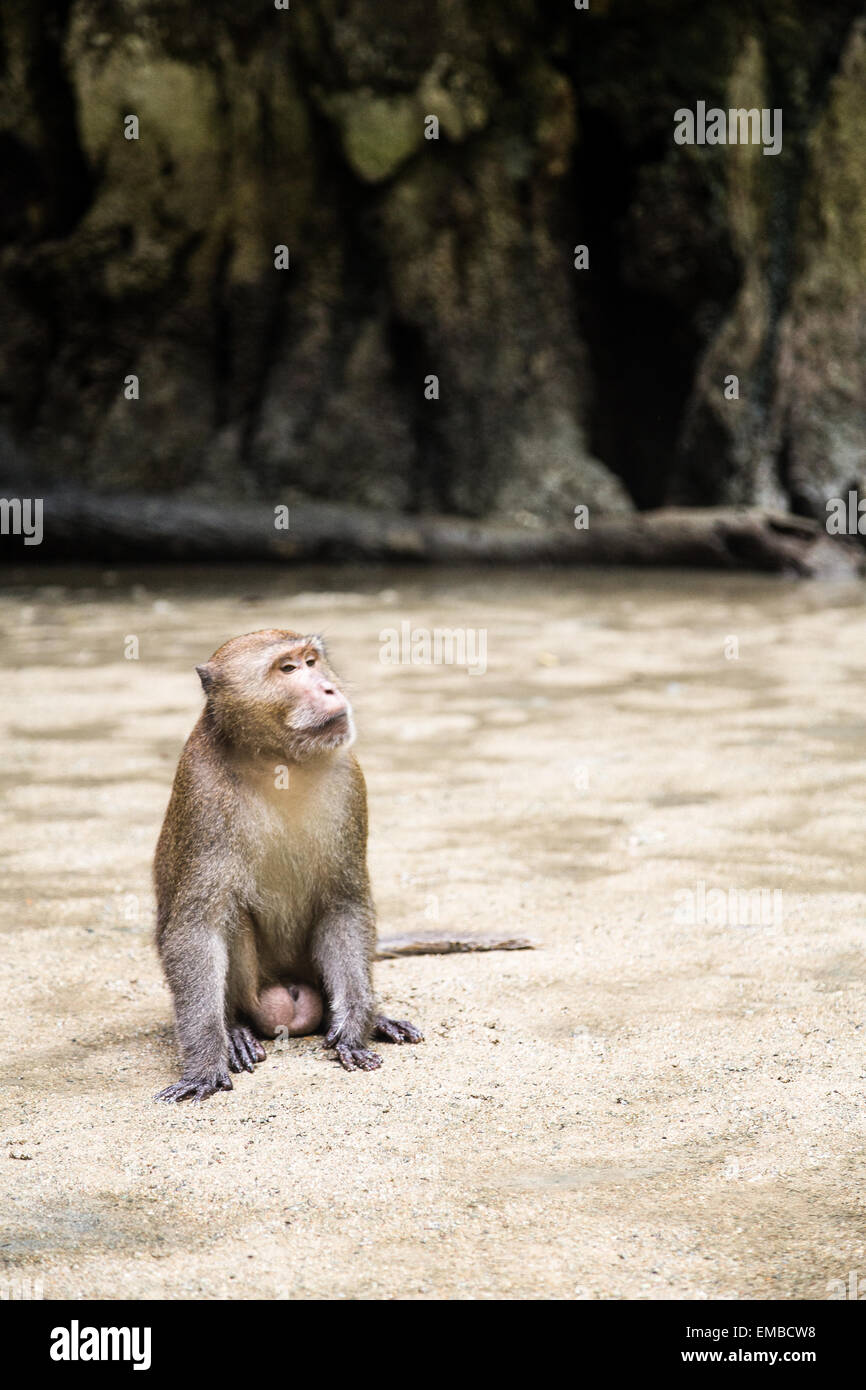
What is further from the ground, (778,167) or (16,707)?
(778,167)

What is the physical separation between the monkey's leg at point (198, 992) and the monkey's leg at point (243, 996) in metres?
0.05

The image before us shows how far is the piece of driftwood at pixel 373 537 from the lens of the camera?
11180 millimetres

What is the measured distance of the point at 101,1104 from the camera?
2.97m

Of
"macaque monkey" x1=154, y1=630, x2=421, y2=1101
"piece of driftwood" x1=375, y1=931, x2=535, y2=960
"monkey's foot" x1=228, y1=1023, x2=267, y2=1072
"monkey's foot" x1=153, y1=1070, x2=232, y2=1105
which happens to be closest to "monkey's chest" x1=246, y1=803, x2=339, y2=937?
"macaque monkey" x1=154, y1=630, x2=421, y2=1101

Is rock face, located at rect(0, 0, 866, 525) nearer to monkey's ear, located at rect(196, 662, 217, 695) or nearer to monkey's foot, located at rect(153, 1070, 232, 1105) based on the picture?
monkey's ear, located at rect(196, 662, 217, 695)

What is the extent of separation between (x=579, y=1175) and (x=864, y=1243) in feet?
1.67

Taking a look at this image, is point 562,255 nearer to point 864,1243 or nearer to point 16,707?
point 16,707

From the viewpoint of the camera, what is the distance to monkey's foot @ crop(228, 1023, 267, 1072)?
316 centimetres

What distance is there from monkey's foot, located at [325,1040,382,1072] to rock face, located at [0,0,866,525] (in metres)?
9.40

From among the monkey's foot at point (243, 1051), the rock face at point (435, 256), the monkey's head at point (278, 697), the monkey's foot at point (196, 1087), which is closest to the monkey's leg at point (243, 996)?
the monkey's foot at point (243, 1051)

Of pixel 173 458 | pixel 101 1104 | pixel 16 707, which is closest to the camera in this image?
pixel 101 1104

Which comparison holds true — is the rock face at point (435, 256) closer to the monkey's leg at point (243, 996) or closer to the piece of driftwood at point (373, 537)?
the piece of driftwood at point (373, 537)

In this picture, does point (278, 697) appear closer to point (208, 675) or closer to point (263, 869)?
point (208, 675)
